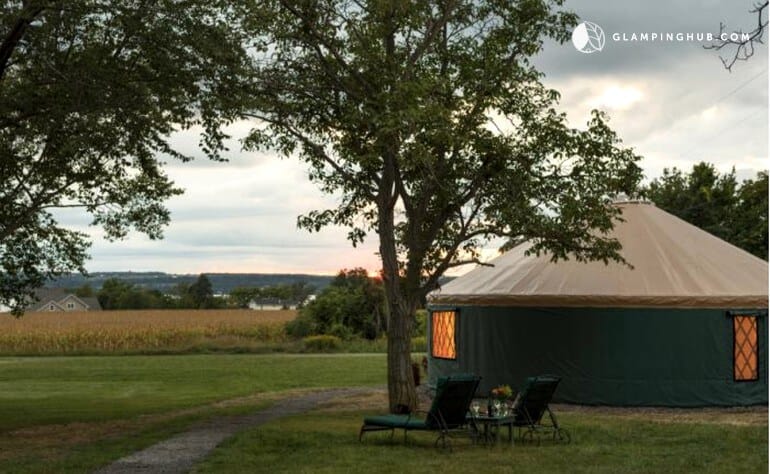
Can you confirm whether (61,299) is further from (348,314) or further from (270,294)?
(348,314)

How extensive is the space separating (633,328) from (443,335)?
3.66 m

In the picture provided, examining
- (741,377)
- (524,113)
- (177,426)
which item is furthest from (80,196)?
(741,377)

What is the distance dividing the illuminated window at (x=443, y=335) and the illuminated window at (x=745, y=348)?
14.6ft

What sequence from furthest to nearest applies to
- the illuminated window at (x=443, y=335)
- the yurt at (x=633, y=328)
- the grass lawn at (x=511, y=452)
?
1. the illuminated window at (x=443, y=335)
2. the yurt at (x=633, y=328)
3. the grass lawn at (x=511, y=452)

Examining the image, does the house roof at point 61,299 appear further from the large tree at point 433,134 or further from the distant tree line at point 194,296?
the large tree at point 433,134

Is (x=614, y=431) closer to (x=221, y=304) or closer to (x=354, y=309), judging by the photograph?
(x=354, y=309)

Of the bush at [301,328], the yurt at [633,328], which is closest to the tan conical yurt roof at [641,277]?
the yurt at [633,328]

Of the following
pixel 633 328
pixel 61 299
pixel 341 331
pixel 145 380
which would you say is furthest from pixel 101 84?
pixel 61 299

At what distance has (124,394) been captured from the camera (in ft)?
65.2

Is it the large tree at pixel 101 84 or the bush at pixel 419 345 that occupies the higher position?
the large tree at pixel 101 84

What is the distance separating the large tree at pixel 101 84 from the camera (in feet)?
37.1

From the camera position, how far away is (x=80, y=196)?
1477 centimetres

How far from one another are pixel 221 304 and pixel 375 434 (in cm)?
6327

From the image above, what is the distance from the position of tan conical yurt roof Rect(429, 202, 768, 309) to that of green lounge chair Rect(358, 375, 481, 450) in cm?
526
